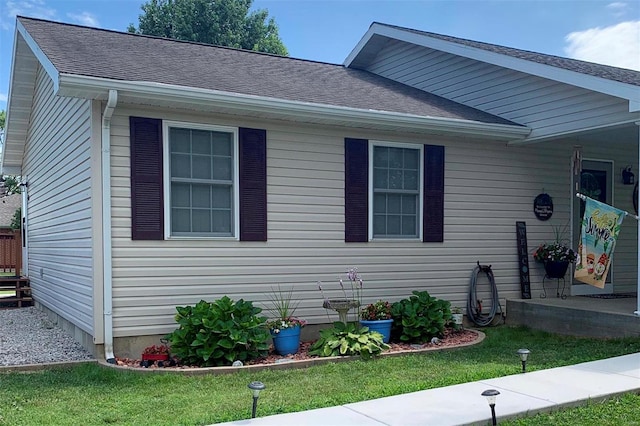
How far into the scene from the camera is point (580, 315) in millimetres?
6910

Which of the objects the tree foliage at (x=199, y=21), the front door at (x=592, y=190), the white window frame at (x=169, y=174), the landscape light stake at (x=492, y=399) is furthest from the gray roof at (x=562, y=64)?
the tree foliage at (x=199, y=21)

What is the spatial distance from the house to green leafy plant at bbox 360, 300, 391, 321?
40 centimetres

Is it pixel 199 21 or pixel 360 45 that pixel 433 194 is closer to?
pixel 360 45

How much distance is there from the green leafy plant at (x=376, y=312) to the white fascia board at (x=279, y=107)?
7.27 ft

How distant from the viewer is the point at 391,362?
18.6ft

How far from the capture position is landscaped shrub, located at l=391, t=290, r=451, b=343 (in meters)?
6.56

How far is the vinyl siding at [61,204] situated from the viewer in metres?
6.12

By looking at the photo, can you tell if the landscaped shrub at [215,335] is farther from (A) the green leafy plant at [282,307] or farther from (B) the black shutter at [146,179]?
(B) the black shutter at [146,179]

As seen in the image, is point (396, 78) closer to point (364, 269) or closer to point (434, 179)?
point (434, 179)

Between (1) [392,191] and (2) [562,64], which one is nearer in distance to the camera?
(1) [392,191]

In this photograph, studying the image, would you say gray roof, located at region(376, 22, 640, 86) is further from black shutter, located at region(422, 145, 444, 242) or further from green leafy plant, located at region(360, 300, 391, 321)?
green leafy plant, located at region(360, 300, 391, 321)

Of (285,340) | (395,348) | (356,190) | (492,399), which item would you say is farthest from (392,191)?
(492,399)

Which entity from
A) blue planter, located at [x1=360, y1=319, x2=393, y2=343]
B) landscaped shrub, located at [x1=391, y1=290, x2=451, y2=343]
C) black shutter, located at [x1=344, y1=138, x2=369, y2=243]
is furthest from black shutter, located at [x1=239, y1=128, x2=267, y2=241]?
landscaped shrub, located at [x1=391, y1=290, x2=451, y2=343]

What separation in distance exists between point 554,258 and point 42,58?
7060mm
